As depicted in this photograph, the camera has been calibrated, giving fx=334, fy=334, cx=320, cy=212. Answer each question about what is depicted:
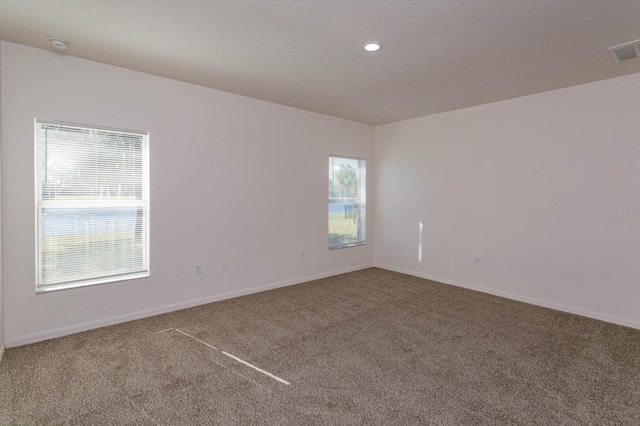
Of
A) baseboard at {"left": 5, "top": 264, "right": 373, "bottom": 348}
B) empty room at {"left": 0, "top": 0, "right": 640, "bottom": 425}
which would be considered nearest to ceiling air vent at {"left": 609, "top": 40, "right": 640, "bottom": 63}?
empty room at {"left": 0, "top": 0, "right": 640, "bottom": 425}

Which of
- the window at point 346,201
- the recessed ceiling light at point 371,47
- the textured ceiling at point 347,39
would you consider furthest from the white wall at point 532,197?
the recessed ceiling light at point 371,47

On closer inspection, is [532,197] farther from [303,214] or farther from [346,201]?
[303,214]

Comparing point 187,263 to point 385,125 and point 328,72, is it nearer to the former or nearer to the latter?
point 328,72

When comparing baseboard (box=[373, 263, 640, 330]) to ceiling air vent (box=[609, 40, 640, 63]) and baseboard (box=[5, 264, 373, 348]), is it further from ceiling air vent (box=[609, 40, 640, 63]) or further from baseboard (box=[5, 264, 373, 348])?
ceiling air vent (box=[609, 40, 640, 63])

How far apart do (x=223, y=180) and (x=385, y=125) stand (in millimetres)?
3034

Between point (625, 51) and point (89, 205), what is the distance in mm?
4929

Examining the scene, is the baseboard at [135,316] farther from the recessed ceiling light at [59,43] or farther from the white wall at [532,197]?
the recessed ceiling light at [59,43]

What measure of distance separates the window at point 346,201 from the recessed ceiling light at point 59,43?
137 inches

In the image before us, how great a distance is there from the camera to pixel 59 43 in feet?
8.86

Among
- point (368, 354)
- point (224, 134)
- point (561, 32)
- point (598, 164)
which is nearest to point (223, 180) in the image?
point (224, 134)

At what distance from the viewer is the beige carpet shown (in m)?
1.96

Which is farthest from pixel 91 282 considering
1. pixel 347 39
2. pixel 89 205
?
pixel 347 39

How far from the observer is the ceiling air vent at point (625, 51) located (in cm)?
267

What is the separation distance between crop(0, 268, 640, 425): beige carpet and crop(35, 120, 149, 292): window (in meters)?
0.60
